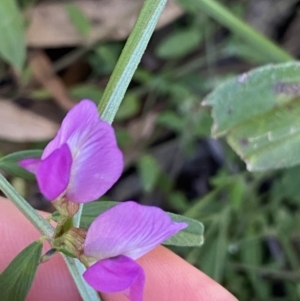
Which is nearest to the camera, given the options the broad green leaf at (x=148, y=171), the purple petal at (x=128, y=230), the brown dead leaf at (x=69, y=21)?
the purple petal at (x=128, y=230)

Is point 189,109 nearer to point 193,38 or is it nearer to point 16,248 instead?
point 193,38

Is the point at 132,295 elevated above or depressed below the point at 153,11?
below

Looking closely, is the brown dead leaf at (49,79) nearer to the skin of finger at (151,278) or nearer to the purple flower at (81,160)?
the skin of finger at (151,278)

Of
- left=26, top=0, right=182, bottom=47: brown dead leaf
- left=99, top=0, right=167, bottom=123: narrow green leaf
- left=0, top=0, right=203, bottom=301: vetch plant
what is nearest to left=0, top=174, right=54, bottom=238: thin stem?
left=0, top=0, right=203, bottom=301: vetch plant

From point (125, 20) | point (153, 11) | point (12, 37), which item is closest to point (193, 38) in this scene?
point (125, 20)

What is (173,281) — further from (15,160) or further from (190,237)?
(15,160)

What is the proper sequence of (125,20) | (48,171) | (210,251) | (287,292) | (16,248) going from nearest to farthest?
(48,171)
(16,248)
(210,251)
(287,292)
(125,20)

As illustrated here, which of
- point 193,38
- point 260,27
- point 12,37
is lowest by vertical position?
point 260,27

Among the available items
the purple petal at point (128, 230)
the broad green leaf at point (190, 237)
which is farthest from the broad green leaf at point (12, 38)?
the purple petal at point (128, 230)
